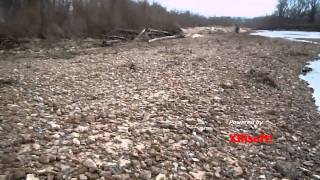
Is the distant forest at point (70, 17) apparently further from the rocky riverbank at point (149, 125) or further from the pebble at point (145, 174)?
the pebble at point (145, 174)

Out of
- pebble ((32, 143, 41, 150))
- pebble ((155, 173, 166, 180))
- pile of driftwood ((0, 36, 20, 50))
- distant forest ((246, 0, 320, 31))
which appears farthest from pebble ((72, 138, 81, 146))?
distant forest ((246, 0, 320, 31))

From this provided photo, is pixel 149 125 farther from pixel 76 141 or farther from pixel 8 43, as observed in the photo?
pixel 8 43

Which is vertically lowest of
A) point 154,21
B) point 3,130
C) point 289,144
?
point 289,144

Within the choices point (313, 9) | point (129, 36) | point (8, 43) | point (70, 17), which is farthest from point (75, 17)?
point (313, 9)

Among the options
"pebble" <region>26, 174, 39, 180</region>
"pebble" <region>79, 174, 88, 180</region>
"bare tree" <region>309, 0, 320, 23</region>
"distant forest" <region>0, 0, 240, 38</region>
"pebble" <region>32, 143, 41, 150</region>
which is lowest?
"pebble" <region>79, 174, 88, 180</region>

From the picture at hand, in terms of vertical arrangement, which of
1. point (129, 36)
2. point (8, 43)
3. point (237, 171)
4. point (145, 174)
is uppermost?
point (129, 36)

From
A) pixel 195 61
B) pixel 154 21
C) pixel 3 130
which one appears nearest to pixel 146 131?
pixel 3 130

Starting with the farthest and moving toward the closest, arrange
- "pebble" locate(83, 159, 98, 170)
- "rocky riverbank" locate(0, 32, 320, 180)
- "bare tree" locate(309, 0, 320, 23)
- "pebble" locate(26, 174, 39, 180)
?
"bare tree" locate(309, 0, 320, 23)
"rocky riverbank" locate(0, 32, 320, 180)
"pebble" locate(83, 159, 98, 170)
"pebble" locate(26, 174, 39, 180)

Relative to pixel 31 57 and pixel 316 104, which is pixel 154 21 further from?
pixel 316 104

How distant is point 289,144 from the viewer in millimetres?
4824

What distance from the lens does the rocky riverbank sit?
11.8ft

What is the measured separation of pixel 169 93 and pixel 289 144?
2886mm

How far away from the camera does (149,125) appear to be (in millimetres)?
4867

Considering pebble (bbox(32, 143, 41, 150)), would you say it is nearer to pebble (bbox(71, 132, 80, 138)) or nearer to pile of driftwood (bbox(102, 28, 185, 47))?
pebble (bbox(71, 132, 80, 138))
